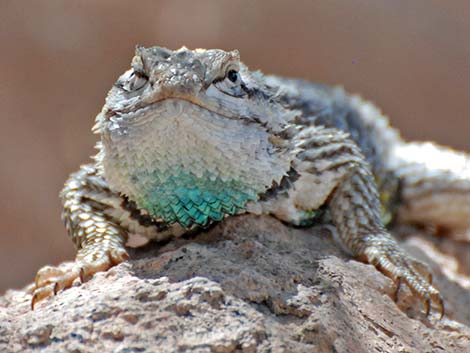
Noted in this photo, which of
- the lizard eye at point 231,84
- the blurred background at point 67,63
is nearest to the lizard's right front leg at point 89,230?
the lizard eye at point 231,84

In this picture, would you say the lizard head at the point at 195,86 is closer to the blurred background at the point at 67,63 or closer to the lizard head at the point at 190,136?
the lizard head at the point at 190,136

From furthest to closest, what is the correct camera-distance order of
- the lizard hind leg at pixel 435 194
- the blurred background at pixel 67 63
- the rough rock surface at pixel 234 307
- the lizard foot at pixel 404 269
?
the blurred background at pixel 67 63, the lizard hind leg at pixel 435 194, the lizard foot at pixel 404 269, the rough rock surface at pixel 234 307

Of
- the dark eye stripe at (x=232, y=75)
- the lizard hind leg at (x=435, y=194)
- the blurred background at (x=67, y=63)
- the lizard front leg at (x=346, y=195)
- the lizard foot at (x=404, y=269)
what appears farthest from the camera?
the blurred background at (x=67, y=63)

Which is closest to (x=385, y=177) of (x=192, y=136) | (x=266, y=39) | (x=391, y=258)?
(x=391, y=258)

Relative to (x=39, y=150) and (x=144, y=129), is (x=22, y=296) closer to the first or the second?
(x=144, y=129)

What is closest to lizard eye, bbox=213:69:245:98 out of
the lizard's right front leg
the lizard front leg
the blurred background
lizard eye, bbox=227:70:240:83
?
lizard eye, bbox=227:70:240:83

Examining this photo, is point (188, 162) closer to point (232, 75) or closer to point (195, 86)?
point (195, 86)
